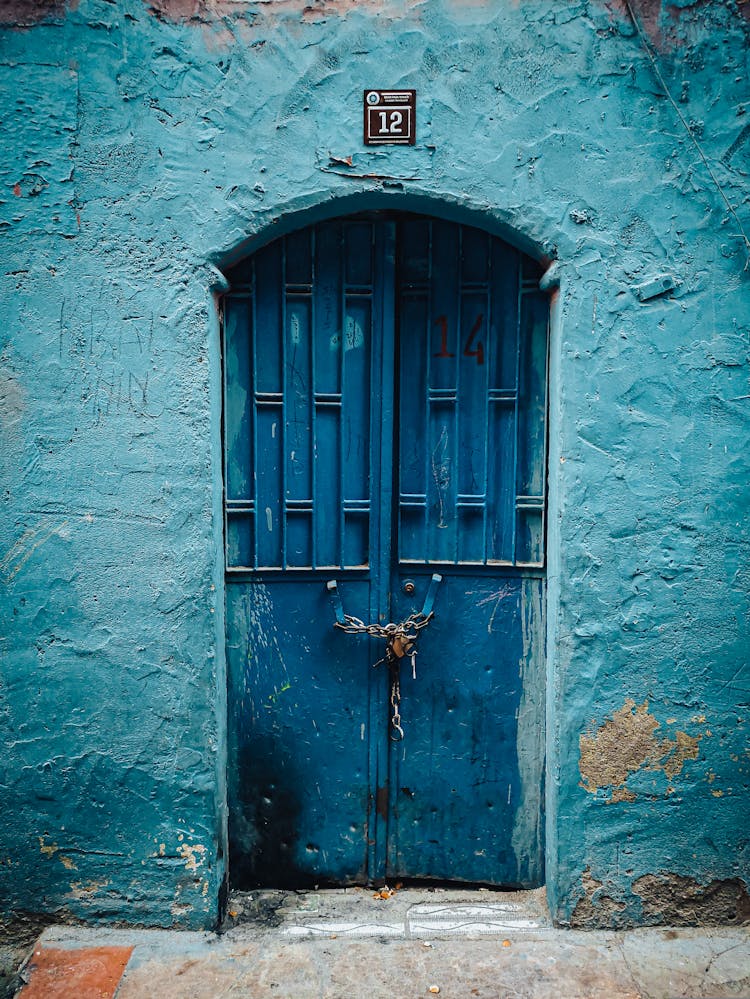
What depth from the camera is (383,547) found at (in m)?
2.93

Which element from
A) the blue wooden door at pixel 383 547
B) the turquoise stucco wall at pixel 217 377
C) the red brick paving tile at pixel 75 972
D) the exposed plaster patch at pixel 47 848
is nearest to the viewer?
the red brick paving tile at pixel 75 972

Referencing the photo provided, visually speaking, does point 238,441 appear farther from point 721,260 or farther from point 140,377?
point 721,260

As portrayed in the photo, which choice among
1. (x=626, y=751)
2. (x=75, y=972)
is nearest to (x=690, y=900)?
(x=626, y=751)

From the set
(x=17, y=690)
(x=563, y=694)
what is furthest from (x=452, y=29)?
(x=17, y=690)

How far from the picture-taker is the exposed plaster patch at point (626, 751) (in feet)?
9.03

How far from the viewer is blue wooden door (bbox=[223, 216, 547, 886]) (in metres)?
2.87

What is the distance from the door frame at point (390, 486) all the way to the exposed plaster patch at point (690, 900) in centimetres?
36

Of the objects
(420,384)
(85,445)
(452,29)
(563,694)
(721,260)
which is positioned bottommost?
(563,694)

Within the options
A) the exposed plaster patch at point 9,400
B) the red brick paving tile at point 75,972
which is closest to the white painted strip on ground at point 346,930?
the red brick paving tile at point 75,972

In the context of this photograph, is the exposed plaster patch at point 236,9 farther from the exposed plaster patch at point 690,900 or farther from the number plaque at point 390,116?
the exposed plaster patch at point 690,900

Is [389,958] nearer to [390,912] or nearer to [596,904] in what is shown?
[390,912]

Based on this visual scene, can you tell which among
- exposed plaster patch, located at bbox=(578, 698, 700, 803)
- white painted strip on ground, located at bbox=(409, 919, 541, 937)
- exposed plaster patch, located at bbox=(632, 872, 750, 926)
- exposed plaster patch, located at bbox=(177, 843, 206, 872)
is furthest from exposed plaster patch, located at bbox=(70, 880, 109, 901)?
exposed plaster patch, located at bbox=(632, 872, 750, 926)

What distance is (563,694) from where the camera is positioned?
108 inches

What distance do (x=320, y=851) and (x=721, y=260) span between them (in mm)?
2741
